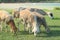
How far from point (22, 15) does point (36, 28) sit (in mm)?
1578

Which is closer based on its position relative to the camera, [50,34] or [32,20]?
[32,20]

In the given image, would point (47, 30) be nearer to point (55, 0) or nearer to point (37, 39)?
point (37, 39)

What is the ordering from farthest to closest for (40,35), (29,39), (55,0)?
1. (55,0)
2. (40,35)
3. (29,39)

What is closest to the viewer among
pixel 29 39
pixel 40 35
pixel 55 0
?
pixel 29 39

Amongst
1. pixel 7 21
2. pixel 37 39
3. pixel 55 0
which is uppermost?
pixel 55 0

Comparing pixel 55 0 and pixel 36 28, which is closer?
pixel 36 28

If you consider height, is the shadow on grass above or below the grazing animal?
below

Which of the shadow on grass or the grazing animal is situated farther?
the shadow on grass

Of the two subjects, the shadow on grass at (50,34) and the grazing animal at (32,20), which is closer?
the grazing animal at (32,20)

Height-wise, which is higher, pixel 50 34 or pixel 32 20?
pixel 32 20

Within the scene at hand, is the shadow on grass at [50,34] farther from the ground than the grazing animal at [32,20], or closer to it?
closer to it

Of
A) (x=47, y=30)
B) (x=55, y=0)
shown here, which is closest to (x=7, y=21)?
(x=47, y=30)

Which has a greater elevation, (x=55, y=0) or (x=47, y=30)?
(x=55, y=0)

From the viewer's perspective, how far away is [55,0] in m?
57.2
